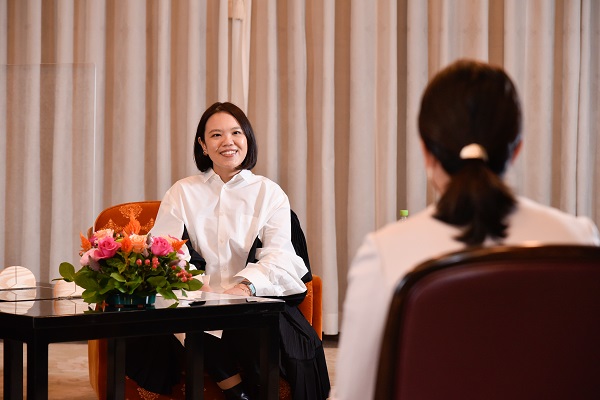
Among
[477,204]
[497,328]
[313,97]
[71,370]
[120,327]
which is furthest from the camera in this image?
[313,97]

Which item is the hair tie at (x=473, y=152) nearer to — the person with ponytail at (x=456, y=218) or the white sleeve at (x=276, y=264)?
the person with ponytail at (x=456, y=218)

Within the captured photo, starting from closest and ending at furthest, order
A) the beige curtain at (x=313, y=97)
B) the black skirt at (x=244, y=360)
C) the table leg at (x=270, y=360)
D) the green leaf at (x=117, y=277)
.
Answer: the green leaf at (x=117, y=277) < the table leg at (x=270, y=360) < the black skirt at (x=244, y=360) < the beige curtain at (x=313, y=97)

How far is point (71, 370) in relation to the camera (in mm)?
4289

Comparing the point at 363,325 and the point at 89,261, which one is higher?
the point at 363,325

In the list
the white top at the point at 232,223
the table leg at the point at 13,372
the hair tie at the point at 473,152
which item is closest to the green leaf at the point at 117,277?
the table leg at the point at 13,372

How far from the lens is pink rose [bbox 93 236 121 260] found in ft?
7.79

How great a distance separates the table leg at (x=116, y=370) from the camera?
9.70 feet

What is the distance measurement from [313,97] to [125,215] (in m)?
1.71

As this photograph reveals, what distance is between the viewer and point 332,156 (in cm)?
479

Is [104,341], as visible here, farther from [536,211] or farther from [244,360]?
[536,211]

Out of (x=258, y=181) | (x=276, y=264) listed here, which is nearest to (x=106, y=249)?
(x=276, y=264)

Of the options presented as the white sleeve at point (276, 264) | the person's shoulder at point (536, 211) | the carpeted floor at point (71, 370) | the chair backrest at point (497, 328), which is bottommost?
the carpeted floor at point (71, 370)

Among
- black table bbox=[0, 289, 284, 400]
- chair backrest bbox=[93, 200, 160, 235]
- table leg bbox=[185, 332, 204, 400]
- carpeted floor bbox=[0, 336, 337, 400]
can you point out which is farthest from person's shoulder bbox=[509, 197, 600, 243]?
carpeted floor bbox=[0, 336, 337, 400]

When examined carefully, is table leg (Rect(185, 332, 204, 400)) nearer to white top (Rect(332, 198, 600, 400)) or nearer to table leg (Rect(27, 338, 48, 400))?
table leg (Rect(27, 338, 48, 400))
